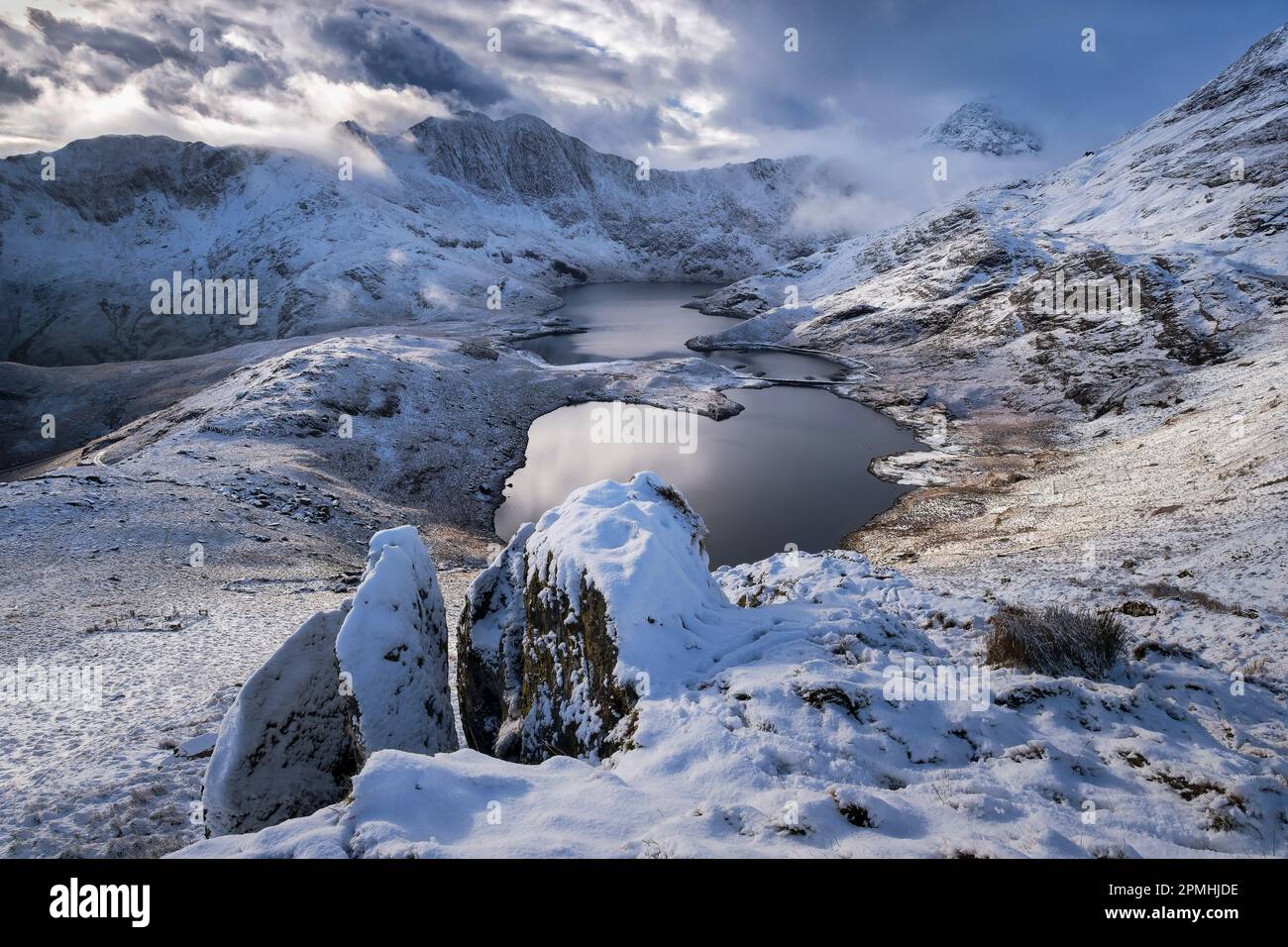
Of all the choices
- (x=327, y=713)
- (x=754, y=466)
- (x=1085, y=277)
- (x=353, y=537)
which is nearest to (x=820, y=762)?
(x=327, y=713)

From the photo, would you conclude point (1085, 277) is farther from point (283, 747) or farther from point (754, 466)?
point (283, 747)

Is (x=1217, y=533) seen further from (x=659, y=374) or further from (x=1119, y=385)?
(x=659, y=374)

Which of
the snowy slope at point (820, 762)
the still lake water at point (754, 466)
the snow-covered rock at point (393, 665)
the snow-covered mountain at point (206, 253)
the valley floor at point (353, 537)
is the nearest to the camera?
the snowy slope at point (820, 762)

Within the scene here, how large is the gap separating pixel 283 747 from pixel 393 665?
223 centimetres

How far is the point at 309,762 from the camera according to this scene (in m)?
10.3

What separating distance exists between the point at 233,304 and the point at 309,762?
6515 inches

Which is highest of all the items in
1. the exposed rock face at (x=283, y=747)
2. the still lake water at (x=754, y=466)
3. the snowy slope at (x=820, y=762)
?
the still lake water at (x=754, y=466)

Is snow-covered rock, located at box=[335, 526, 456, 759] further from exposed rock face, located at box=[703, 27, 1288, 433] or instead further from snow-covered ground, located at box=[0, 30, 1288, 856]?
exposed rock face, located at box=[703, 27, 1288, 433]

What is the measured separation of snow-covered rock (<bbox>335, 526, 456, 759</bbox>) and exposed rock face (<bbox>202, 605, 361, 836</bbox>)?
59 centimetres

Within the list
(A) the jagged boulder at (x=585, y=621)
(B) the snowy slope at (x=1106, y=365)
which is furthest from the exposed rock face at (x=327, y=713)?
(B) the snowy slope at (x=1106, y=365)

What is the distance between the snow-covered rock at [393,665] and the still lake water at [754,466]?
23.9 metres

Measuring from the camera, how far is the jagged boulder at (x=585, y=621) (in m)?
8.98

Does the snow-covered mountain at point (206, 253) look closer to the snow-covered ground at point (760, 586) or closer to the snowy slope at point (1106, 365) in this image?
the snow-covered ground at point (760, 586)
